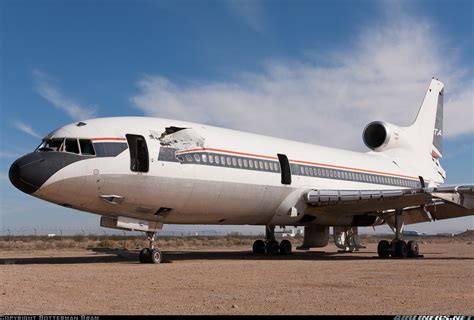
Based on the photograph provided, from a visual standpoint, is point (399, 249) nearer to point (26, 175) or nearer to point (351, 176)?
point (351, 176)

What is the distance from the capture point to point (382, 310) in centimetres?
901

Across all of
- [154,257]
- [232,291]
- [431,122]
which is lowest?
[232,291]

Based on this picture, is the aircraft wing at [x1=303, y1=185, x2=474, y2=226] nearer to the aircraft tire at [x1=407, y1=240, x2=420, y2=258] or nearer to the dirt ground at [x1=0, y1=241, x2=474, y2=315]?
the aircraft tire at [x1=407, y1=240, x2=420, y2=258]

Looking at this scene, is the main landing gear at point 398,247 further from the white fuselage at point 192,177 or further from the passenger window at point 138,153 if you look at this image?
the passenger window at point 138,153

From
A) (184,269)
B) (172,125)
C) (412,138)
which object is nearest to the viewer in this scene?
(184,269)

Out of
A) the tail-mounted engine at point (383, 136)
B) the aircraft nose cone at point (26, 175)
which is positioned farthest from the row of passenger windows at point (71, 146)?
the tail-mounted engine at point (383, 136)

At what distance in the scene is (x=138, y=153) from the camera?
1889cm

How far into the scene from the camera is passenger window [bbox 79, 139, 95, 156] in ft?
59.2

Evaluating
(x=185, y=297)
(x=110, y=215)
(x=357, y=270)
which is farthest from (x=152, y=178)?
(x=185, y=297)

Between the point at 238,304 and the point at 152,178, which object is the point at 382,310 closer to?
the point at 238,304

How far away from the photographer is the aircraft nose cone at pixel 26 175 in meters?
16.9

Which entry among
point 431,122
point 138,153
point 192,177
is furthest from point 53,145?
point 431,122

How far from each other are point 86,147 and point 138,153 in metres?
1.74

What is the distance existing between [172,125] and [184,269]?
5759 mm
